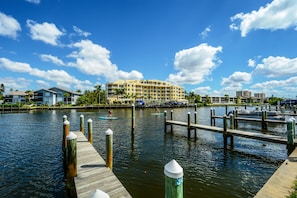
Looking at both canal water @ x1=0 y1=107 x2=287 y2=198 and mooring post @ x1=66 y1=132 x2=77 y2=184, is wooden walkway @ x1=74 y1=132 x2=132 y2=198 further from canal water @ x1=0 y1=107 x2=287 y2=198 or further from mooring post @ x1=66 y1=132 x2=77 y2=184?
canal water @ x1=0 y1=107 x2=287 y2=198

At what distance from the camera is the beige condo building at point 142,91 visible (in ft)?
328

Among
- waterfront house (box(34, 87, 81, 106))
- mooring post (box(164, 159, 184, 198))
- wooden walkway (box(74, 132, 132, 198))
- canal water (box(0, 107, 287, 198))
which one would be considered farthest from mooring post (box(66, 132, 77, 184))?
waterfront house (box(34, 87, 81, 106))

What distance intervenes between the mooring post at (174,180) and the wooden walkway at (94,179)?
3.14m

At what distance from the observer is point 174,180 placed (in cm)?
278

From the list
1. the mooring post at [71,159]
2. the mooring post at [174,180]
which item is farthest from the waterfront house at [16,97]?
the mooring post at [174,180]

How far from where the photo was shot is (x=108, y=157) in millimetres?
7617

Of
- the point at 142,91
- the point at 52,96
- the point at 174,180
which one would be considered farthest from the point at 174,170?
the point at 142,91

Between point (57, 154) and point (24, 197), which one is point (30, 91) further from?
point (24, 197)

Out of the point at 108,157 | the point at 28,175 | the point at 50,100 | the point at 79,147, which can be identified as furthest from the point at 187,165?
the point at 50,100

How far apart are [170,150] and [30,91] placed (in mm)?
89244

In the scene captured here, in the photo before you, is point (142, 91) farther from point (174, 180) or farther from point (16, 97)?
point (174, 180)

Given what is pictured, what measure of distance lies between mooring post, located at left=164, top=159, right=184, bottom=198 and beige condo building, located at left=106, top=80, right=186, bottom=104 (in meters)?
93.6

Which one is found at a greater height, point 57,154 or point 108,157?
point 108,157

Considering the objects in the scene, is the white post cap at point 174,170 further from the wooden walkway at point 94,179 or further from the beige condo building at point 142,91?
the beige condo building at point 142,91
